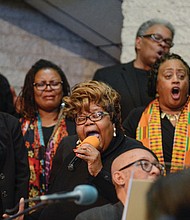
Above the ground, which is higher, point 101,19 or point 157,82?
point 101,19

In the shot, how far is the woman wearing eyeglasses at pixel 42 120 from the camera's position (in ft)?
15.0

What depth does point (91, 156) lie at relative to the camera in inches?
142

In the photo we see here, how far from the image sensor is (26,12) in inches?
250

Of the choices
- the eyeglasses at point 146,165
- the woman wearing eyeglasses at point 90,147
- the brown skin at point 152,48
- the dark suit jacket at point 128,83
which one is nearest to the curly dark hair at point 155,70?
the dark suit jacket at point 128,83

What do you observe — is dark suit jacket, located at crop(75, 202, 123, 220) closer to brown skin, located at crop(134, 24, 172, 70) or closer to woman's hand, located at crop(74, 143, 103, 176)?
woman's hand, located at crop(74, 143, 103, 176)

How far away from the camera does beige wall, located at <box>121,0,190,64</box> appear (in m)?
5.33

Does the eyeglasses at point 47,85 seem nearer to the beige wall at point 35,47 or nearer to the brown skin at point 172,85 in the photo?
the brown skin at point 172,85

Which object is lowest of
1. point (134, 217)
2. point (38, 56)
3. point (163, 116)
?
point (134, 217)

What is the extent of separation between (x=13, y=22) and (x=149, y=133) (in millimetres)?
2324

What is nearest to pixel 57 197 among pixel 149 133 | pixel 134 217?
→ pixel 134 217

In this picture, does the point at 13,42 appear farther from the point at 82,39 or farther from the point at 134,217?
the point at 134,217

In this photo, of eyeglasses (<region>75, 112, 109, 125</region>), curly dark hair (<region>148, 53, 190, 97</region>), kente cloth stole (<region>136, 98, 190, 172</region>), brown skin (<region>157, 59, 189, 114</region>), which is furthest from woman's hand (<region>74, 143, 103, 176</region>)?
curly dark hair (<region>148, 53, 190, 97</region>)

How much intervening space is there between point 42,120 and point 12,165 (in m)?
0.72

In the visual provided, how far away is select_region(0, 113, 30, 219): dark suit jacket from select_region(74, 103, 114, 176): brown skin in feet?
1.52
